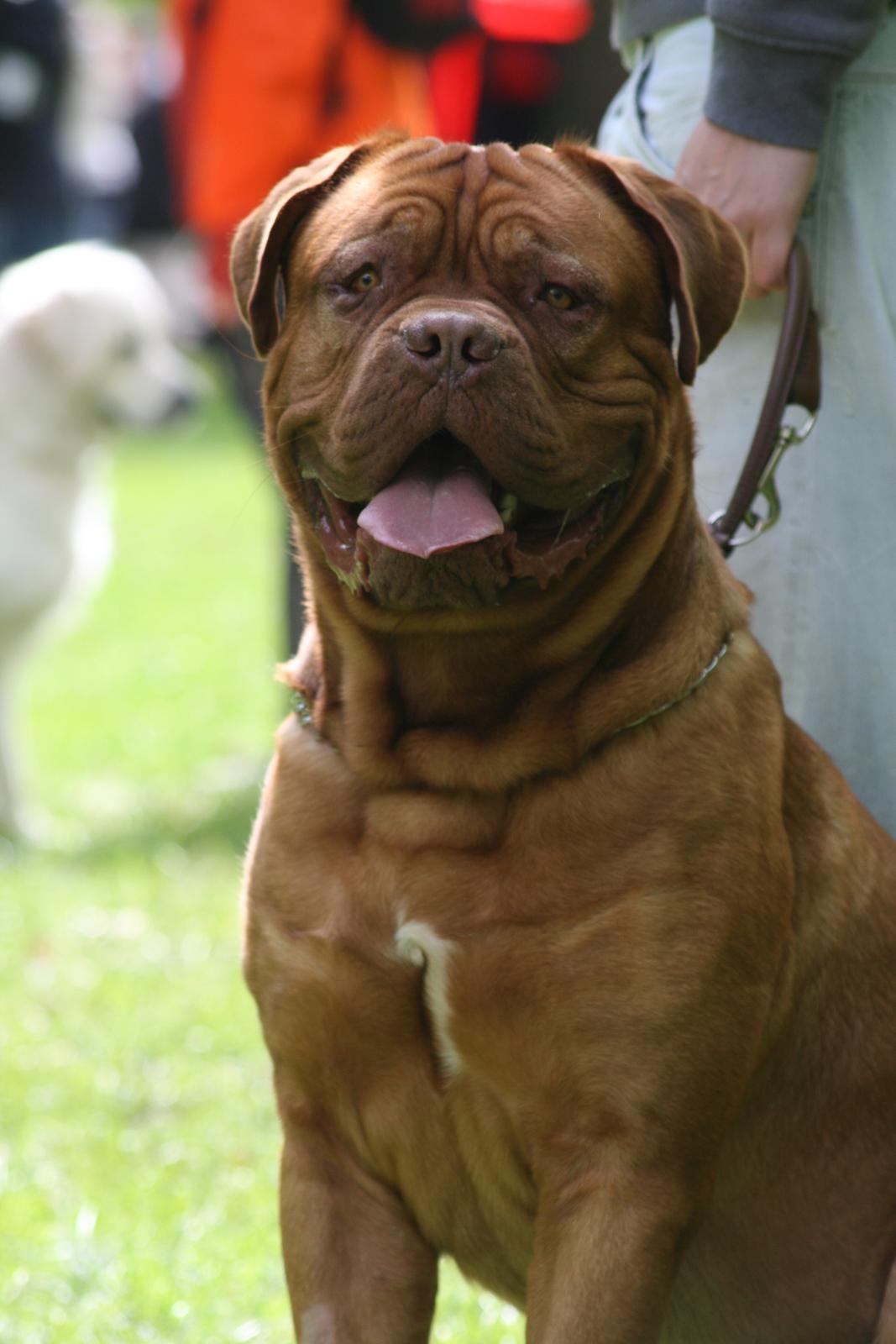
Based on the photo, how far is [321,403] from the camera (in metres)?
2.47

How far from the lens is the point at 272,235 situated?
261cm

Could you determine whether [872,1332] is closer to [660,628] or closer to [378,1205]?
[378,1205]

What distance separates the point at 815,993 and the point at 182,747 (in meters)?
5.02

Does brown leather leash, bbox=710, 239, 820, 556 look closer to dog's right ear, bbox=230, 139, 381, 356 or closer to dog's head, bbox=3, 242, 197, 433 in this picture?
dog's right ear, bbox=230, 139, 381, 356

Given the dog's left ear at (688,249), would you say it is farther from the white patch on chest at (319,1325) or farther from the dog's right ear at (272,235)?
the white patch on chest at (319,1325)

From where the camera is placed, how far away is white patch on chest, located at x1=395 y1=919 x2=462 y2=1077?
2.43 metres

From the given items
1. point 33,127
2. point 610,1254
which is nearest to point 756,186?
point 610,1254

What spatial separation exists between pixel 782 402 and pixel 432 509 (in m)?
0.73

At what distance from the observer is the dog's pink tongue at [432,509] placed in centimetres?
234

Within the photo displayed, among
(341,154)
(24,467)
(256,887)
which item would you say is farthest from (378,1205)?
(24,467)

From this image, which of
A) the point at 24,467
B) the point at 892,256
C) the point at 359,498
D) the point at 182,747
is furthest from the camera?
the point at 182,747

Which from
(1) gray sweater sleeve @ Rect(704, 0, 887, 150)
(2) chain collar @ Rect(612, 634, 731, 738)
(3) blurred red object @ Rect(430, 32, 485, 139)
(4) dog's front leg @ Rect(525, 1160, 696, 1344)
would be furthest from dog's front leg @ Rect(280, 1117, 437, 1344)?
(3) blurred red object @ Rect(430, 32, 485, 139)

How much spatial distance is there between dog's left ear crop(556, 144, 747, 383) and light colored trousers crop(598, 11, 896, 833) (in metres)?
0.40

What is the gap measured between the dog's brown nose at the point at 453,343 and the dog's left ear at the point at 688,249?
0.31m
